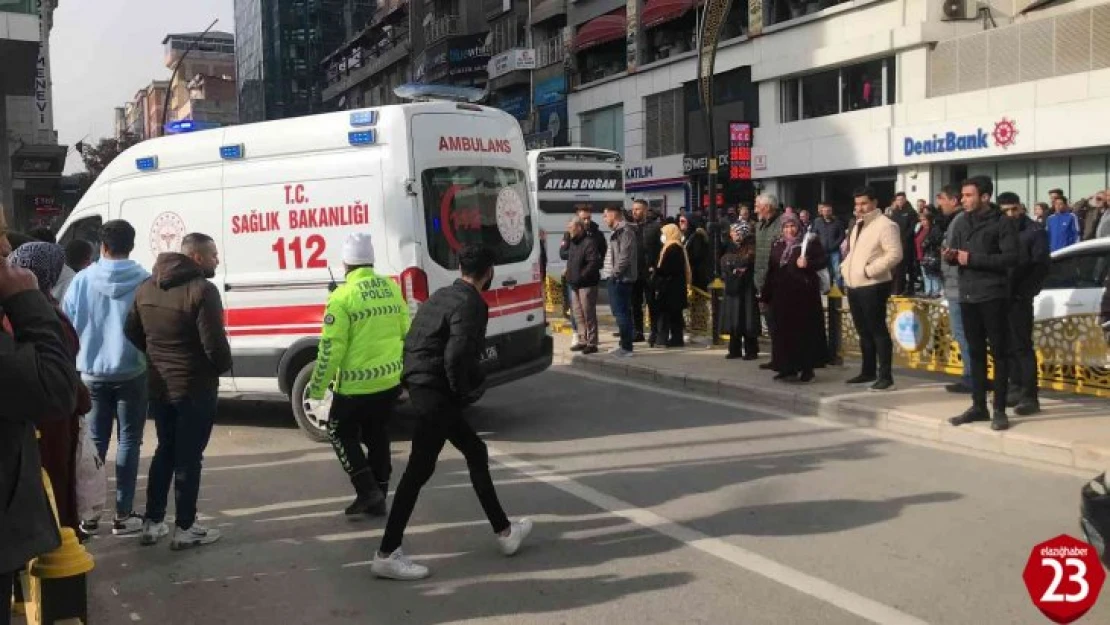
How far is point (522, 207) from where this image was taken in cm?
924

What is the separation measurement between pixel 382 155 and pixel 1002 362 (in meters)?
5.01

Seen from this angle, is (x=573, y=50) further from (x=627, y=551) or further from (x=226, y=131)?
(x=627, y=551)

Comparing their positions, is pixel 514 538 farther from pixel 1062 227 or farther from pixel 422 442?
pixel 1062 227

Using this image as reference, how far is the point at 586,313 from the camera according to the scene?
42.0 feet

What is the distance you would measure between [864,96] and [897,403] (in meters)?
21.4

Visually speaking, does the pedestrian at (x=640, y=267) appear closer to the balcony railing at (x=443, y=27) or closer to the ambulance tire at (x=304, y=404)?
the ambulance tire at (x=304, y=404)

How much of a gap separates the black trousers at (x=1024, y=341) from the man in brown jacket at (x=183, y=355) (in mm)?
5931

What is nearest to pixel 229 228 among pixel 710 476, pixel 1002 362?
pixel 710 476

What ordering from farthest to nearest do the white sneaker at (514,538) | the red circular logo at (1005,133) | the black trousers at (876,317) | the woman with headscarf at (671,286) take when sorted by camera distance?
the red circular logo at (1005,133)
the woman with headscarf at (671,286)
the black trousers at (876,317)
the white sneaker at (514,538)

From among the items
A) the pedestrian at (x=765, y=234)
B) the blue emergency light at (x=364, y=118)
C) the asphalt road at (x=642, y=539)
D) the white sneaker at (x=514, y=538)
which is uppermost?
the blue emergency light at (x=364, y=118)

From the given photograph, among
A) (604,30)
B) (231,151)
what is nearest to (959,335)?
(231,151)

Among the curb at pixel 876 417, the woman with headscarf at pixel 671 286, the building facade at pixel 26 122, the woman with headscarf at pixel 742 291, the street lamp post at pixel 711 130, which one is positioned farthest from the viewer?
the building facade at pixel 26 122

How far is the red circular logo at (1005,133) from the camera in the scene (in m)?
23.2

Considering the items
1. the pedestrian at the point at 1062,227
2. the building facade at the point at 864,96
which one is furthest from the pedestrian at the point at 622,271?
the building facade at the point at 864,96
